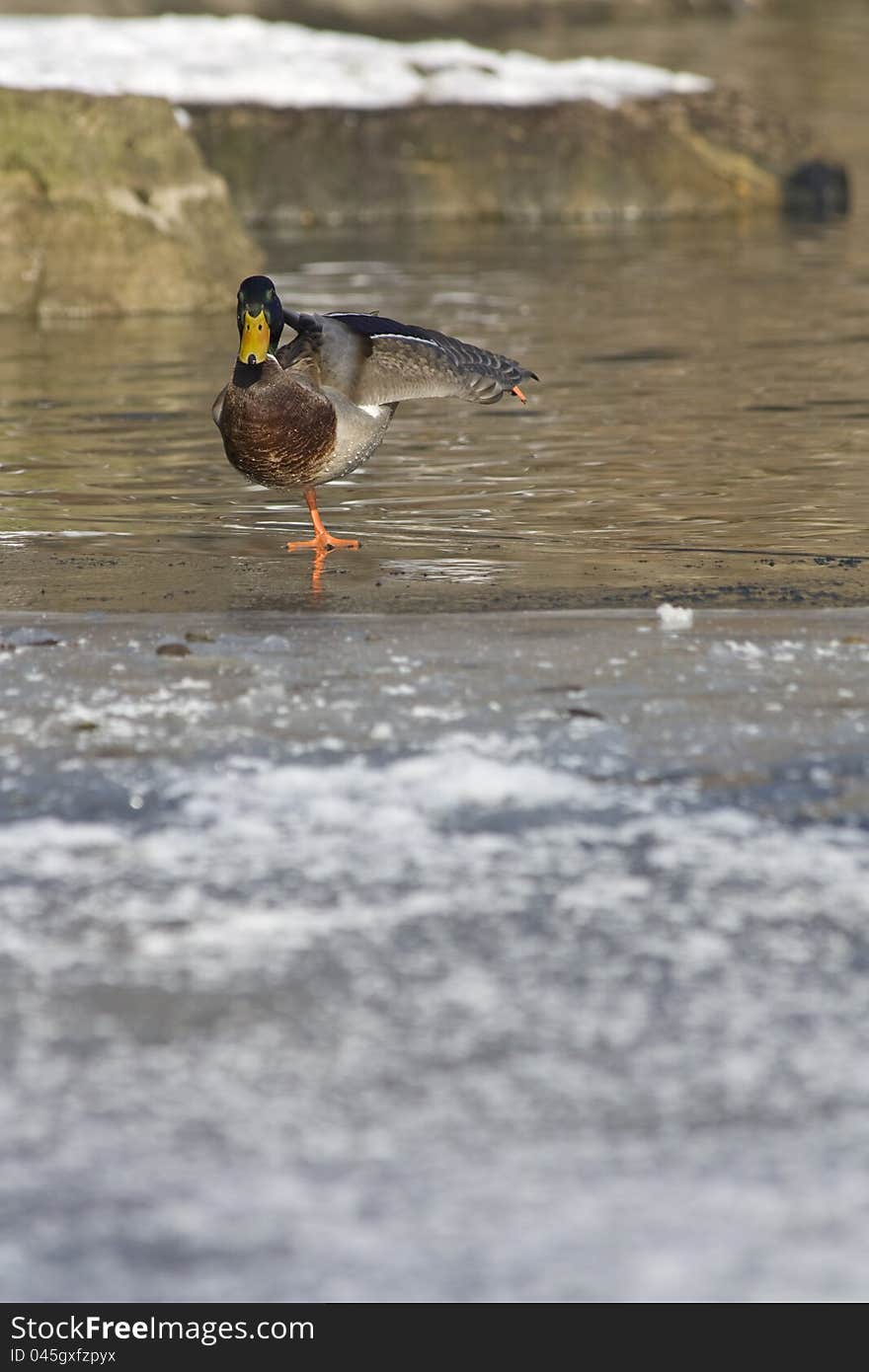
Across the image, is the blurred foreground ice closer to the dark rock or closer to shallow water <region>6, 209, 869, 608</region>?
shallow water <region>6, 209, 869, 608</region>

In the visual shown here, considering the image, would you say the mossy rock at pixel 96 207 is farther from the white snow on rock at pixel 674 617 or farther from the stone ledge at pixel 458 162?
the white snow on rock at pixel 674 617

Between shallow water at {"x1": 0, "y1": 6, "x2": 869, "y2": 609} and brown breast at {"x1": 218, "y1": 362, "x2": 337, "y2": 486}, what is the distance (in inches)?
11.4

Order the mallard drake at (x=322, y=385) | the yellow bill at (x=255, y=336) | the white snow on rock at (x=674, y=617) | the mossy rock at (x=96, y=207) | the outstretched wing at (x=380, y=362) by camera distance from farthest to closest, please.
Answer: the mossy rock at (x=96, y=207), the outstretched wing at (x=380, y=362), the mallard drake at (x=322, y=385), the yellow bill at (x=255, y=336), the white snow on rock at (x=674, y=617)

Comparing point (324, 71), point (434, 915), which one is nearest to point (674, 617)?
point (434, 915)

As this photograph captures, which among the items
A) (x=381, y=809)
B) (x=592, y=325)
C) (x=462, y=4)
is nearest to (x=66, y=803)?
(x=381, y=809)

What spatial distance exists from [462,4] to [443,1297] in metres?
42.5

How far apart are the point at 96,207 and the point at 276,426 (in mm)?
7004

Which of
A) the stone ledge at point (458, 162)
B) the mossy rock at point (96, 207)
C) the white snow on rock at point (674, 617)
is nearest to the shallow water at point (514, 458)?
the white snow on rock at point (674, 617)

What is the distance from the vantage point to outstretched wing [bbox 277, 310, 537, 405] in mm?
5805

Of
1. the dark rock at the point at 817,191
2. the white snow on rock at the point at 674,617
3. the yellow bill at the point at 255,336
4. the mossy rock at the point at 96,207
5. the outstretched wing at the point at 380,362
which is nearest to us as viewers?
the white snow on rock at the point at 674,617

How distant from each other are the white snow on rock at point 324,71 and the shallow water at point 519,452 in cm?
273

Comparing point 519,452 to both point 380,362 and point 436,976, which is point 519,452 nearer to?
point 380,362

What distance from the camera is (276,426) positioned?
5.54 meters

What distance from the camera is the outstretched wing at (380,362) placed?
5805 millimetres
